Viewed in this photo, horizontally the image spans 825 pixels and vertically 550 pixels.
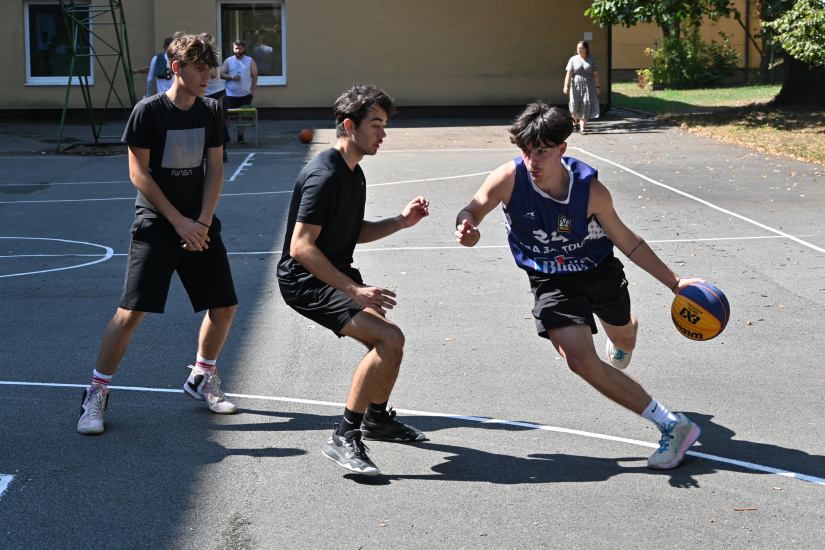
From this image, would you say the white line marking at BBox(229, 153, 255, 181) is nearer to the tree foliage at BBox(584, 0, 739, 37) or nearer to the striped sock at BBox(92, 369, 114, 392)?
the tree foliage at BBox(584, 0, 739, 37)

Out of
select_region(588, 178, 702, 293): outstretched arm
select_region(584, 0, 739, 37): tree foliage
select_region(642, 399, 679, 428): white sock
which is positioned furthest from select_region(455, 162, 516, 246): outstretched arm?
select_region(584, 0, 739, 37): tree foliage

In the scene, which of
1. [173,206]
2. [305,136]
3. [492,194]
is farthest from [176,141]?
[305,136]

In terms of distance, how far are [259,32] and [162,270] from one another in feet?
74.1

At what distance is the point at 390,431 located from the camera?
5.03 m

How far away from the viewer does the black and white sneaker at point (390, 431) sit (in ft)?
16.5

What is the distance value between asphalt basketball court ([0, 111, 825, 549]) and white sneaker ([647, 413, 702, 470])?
0.06 metres

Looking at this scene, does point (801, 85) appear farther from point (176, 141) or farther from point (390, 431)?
point (176, 141)

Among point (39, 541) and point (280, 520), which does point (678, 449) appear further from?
point (39, 541)

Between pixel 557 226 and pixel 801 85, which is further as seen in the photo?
pixel 801 85

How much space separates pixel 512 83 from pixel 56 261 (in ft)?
61.4

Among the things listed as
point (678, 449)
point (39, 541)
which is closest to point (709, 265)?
point (678, 449)

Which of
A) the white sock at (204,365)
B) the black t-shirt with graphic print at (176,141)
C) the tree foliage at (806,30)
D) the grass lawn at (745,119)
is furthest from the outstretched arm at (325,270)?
the tree foliage at (806,30)

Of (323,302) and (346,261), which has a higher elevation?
(346,261)

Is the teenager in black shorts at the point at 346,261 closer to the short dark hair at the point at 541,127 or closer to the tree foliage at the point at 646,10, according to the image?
the short dark hair at the point at 541,127
